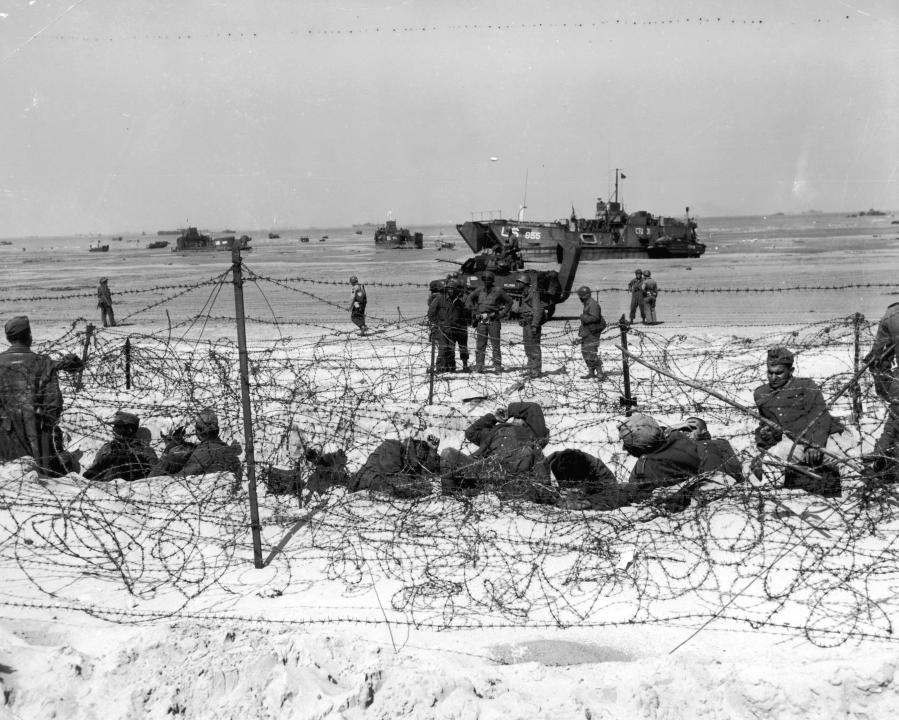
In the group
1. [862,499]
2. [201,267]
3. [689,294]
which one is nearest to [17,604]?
[862,499]

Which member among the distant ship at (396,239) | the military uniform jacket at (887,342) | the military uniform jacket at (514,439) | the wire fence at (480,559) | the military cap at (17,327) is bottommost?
the wire fence at (480,559)

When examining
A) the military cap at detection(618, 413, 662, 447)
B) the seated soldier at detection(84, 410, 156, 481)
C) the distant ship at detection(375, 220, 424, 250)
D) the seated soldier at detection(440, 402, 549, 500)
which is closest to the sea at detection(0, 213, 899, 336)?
the seated soldier at detection(84, 410, 156, 481)

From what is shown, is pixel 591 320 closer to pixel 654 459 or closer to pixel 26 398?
pixel 654 459

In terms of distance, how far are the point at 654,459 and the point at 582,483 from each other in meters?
Answer: 0.56

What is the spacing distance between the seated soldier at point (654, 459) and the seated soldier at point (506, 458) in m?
0.68

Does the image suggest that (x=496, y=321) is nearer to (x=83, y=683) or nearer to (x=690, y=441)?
(x=690, y=441)

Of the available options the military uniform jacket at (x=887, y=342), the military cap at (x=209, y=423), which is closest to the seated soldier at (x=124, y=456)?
the military cap at (x=209, y=423)

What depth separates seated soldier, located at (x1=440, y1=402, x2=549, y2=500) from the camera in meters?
A: 6.10

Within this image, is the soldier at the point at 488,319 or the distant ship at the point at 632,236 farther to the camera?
the distant ship at the point at 632,236

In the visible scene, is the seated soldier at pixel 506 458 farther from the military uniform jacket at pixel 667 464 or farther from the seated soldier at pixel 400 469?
the military uniform jacket at pixel 667 464

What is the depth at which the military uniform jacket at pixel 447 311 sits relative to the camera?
480 inches

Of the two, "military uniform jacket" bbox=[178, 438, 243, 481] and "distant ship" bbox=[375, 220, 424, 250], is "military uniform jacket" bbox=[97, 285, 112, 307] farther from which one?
"distant ship" bbox=[375, 220, 424, 250]

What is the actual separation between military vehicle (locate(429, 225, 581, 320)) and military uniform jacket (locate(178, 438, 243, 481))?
7625mm

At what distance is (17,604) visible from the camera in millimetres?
4965
